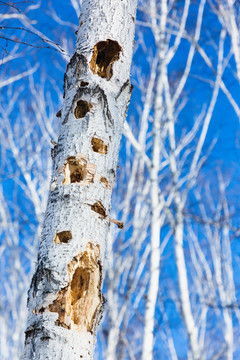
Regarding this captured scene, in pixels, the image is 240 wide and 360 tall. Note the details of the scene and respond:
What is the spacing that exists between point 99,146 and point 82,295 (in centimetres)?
49

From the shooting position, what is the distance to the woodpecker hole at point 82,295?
101 cm

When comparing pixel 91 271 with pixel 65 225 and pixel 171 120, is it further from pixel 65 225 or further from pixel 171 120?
pixel 171 120

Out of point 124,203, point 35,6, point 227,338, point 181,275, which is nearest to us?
point 181,275

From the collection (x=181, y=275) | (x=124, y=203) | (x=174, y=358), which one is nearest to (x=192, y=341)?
(x=181, y=275)

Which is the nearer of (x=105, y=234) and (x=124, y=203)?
(x=105, y=234)

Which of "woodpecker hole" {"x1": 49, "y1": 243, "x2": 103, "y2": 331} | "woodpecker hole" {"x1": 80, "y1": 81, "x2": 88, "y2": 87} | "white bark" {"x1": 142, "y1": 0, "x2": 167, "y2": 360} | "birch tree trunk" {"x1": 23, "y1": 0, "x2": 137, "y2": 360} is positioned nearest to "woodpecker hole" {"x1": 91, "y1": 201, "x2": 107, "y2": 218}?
"birch tree trunk" {"x1": 23, "y1": 0, "x2": 137, "y2": 360}

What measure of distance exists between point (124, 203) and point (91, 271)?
532 cm

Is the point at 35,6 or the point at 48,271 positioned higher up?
the point at 35,6

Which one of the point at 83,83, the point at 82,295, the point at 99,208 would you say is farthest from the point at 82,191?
the point at 83,83

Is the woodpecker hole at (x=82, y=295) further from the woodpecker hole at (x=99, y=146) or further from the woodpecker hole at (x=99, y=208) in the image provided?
the woodpecker hole at (x=99, y=146)

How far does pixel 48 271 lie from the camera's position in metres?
1.03

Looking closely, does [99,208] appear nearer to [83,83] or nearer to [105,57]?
[83,83]

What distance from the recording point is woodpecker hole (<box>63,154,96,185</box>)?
1181 millimetres

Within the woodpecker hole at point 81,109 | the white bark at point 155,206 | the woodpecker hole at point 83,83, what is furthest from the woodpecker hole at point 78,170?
the white bark at point 155,206
